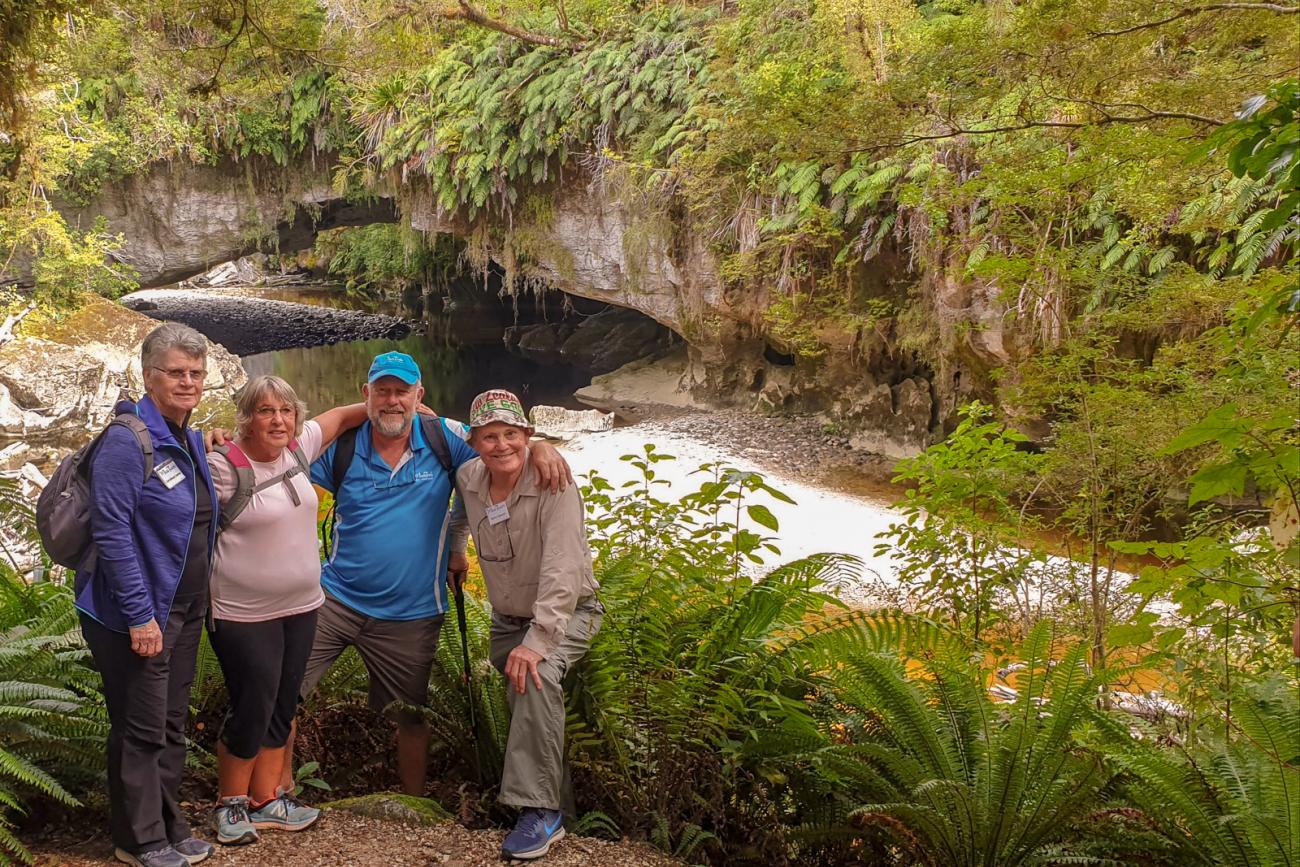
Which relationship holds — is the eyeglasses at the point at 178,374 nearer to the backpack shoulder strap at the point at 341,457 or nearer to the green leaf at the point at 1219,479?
the backpack shoulder strap at the point at 341,457

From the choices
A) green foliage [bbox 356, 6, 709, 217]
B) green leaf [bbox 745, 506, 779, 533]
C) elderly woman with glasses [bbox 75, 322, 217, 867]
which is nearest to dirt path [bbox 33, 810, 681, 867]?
elderly woman with glasses [bbox 75, 322, 217, 867]

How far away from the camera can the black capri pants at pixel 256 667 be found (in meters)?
2.78

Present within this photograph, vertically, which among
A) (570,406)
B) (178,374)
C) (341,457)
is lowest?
(570,406)

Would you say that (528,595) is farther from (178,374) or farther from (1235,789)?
(1235,789)

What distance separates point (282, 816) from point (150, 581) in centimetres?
90

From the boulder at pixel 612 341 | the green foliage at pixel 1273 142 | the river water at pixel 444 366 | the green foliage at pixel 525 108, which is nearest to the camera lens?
the green foliage at pixel 1273 142

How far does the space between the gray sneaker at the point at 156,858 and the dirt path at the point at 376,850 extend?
0.22 feet

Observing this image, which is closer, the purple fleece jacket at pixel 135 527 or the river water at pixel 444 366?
the purple fleece jacket at pixel 135 527

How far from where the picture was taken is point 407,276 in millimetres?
28562

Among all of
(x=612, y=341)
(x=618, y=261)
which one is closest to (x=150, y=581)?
(x=618, y=261)

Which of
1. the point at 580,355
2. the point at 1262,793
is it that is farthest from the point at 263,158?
the point at 1262,793

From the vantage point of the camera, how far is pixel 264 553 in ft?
9.12

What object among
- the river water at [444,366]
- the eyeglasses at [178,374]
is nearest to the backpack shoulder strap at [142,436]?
the eyeglasses at [178,374]

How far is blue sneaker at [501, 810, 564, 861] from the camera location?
→ 275cm
